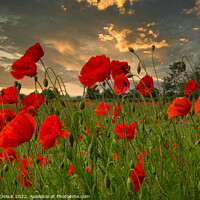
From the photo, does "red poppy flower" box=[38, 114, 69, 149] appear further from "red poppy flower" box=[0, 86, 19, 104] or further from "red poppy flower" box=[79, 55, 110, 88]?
"red poppy flower" box=[0, 86, 19, 104]

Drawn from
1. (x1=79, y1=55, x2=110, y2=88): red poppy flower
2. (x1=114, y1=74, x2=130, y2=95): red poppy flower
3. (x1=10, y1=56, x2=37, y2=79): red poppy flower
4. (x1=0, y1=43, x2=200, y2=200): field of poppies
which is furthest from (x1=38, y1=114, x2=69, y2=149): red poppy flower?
(x1=114, y1=74, x2=130, y2=95): red poppy flower

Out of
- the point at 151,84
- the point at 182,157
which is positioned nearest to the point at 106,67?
the point at 151,84

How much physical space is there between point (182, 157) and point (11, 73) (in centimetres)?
171

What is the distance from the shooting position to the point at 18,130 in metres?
1.28

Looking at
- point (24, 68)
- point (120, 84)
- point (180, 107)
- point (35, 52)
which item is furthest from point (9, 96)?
point (180, 107)

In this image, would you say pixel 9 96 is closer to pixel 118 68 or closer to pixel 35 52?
pixel 35 52

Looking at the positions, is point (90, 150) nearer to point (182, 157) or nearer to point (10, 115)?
point (182, 157)

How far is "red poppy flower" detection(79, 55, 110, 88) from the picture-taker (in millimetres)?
1552

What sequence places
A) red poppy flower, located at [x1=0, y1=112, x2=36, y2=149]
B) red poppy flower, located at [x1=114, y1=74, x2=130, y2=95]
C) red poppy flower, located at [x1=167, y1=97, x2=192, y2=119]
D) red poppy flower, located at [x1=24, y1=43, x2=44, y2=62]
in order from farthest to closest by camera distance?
red poppy flower, located at [x1=114, y1=74, x2=130, y2=95], red poppy flower, located at [x1=24, y1=43, x2=44, y2=62], red poppy flower, located at [x1=167, y1=97, x2=192, y2=119], red poppy flower, located at [x1=0, y1=112, x2=36, y2=149]

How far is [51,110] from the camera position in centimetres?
192

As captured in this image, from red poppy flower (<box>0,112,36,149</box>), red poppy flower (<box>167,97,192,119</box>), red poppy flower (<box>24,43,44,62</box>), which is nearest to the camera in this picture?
red poppy flower (<box>0,112,36,149</box>)

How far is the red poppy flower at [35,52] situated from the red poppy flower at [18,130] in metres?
0.66

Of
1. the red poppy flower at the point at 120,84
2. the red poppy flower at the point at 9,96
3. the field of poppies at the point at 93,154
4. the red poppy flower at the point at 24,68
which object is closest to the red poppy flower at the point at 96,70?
the field of poppies at the point at 93,154

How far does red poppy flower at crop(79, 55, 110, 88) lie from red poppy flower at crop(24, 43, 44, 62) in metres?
0.45
